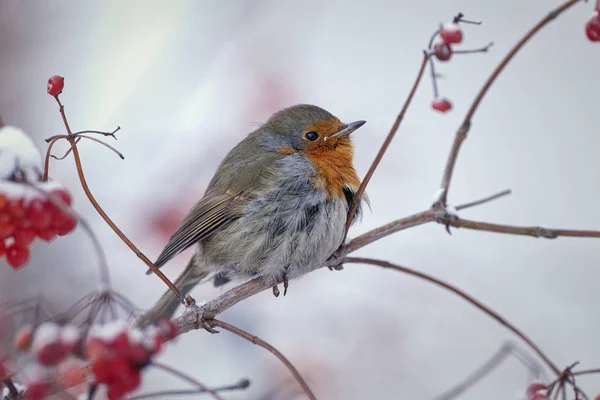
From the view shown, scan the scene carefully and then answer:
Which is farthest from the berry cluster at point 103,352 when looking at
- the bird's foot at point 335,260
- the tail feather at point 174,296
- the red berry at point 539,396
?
the tail feather at point 174,296

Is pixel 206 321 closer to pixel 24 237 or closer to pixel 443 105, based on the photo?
pixel 24 237

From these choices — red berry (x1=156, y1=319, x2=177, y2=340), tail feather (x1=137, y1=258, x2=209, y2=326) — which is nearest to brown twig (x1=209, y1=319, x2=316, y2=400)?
red berry (x1=156, y1=319, x2=177, y2=340)

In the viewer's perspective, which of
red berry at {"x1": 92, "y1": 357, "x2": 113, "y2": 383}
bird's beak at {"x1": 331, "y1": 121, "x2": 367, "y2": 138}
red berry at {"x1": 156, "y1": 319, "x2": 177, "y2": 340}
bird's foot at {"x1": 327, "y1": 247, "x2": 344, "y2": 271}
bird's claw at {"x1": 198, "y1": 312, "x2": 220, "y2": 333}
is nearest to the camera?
red berry at {"x1": 92, "y1": 357, "x2": 113, "y2": 383}

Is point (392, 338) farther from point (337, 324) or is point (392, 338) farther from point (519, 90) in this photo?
point (519, 90)

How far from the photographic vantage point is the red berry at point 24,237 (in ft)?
4.12

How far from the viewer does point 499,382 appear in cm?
367

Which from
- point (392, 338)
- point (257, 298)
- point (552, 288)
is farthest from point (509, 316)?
point (257, 298)

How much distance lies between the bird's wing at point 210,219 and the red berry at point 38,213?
3.92 feet

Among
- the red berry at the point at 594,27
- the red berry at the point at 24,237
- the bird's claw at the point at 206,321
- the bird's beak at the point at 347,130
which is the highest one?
the bird's beak at the point at 347,130

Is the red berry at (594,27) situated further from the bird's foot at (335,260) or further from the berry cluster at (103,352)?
the berry cluster at (103,352)

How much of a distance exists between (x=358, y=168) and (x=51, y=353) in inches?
109

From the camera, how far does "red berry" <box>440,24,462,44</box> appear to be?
1.49 metres

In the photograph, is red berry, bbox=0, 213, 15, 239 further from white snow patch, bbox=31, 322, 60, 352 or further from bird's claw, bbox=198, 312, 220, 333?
bird's claw, bbox=198, 312, 220, 333

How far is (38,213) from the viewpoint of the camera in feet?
3.91
